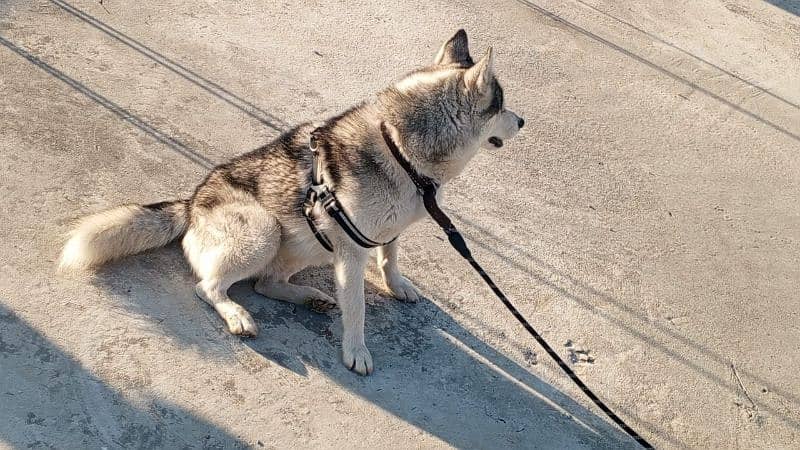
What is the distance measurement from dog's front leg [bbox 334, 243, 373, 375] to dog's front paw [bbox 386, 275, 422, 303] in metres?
0.48

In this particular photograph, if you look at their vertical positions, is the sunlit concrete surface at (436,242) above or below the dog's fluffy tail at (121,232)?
below

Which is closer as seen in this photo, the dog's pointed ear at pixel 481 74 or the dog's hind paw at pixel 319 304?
the dog's pointed ear at pixel 481 74

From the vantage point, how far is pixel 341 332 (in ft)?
12.6

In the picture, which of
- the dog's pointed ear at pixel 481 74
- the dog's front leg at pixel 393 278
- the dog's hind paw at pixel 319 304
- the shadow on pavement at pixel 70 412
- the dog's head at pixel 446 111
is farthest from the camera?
the dog's front leg at pixel 393 278

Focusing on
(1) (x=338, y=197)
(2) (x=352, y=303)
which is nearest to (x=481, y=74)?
(1) (x=338, y=197)

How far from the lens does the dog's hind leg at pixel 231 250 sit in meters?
3.59

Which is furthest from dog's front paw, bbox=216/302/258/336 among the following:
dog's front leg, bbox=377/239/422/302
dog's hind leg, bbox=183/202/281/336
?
dog's front leg, bbox=377/239/422/302

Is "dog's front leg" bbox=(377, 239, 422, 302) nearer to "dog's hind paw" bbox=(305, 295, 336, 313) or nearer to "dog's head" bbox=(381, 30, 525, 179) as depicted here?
"dog's hind paw" bbox=(305, 295, 336, 313)

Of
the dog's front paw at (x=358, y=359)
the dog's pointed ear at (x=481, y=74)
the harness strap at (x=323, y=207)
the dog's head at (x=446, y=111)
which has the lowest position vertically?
the dog's front paw at (x=358, y=359)

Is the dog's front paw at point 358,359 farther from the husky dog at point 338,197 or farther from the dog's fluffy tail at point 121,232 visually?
the dog's fluffy tail at point 121,232

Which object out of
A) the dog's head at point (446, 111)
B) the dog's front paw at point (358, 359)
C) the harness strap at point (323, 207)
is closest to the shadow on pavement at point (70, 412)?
the dog's front paw at point (358, 359)

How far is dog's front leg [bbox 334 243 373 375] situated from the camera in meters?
3.58

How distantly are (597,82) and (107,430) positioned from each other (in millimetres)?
4896

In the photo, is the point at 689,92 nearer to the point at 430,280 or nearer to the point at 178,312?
the point at 430,280
